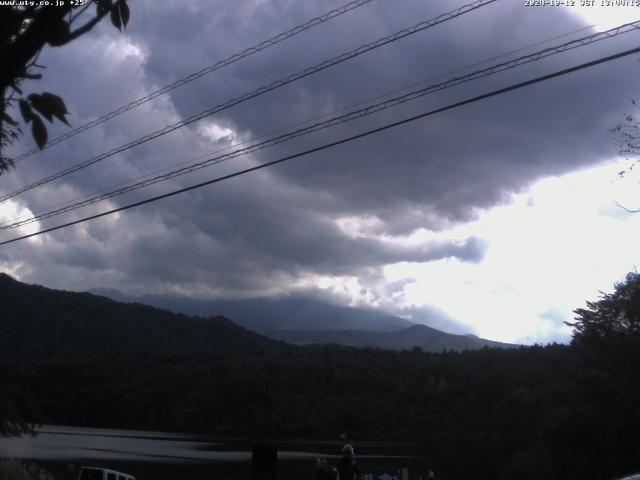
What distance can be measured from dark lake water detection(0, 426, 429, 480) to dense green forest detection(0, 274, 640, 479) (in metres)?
3.98

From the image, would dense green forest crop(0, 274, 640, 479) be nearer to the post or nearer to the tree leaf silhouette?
the post

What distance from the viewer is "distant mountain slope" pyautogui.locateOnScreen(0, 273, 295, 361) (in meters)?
119

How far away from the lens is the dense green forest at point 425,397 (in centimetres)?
3888

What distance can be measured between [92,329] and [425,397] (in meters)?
73.1

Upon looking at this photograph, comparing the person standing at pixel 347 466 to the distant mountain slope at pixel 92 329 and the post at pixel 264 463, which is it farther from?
the distant mountain slope at pixel 92 329

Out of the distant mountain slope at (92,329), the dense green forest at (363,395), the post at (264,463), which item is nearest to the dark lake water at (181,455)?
the dense green forest at (363,395)

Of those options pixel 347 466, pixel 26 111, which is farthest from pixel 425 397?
pixel 26 111

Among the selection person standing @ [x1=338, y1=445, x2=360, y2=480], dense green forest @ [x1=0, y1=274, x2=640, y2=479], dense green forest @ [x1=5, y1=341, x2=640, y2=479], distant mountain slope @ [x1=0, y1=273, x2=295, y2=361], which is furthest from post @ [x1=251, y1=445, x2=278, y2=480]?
distant mountain slope @ [x1=0, y1=273, x2=295, y2=361]

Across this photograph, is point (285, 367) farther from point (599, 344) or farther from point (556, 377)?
point (599, 344)

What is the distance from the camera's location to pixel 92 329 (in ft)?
454

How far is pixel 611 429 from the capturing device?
120ft

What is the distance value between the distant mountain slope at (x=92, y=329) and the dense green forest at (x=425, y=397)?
1468 centimetres

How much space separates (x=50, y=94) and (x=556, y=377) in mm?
72411

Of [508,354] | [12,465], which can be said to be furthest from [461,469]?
[508,354]
